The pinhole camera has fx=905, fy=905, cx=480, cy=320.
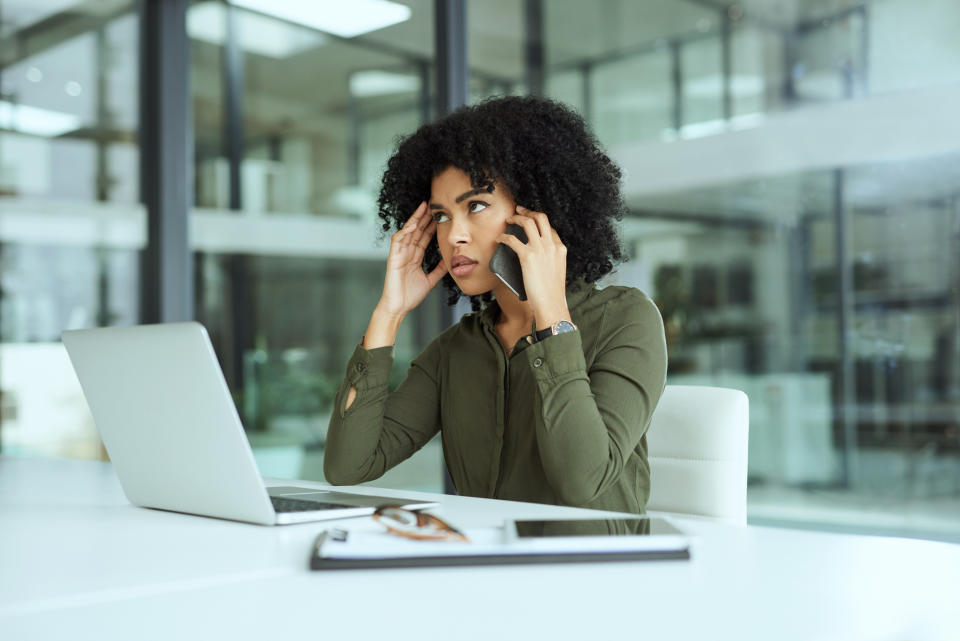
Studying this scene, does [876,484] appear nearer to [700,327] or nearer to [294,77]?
[700,327]

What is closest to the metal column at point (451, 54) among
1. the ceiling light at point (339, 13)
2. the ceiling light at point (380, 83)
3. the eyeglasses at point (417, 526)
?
the ceiling light at point (339, 13)

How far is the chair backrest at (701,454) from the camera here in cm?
160

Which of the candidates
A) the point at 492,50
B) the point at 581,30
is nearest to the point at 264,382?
the point at 492,50

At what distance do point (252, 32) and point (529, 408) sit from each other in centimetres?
343

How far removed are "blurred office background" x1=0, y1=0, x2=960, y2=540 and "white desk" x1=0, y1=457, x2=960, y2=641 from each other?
7.21 ft

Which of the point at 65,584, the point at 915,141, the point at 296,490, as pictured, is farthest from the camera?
the point at 915,141

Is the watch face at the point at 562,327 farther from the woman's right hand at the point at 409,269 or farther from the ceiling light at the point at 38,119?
the ceiling light at the point at 38,119

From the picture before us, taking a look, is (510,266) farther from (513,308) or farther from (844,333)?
(844,333)

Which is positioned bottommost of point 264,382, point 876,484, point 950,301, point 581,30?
point 876,484

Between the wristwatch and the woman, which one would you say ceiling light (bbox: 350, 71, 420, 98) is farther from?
the wristwatch

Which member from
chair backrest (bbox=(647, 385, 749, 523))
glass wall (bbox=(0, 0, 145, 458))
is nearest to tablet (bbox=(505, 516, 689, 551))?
chair backrest (bbox=(647, 385, 749, 523))

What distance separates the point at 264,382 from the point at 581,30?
226 cm

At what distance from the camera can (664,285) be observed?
4176 mm

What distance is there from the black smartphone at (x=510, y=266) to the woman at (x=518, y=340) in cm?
3
